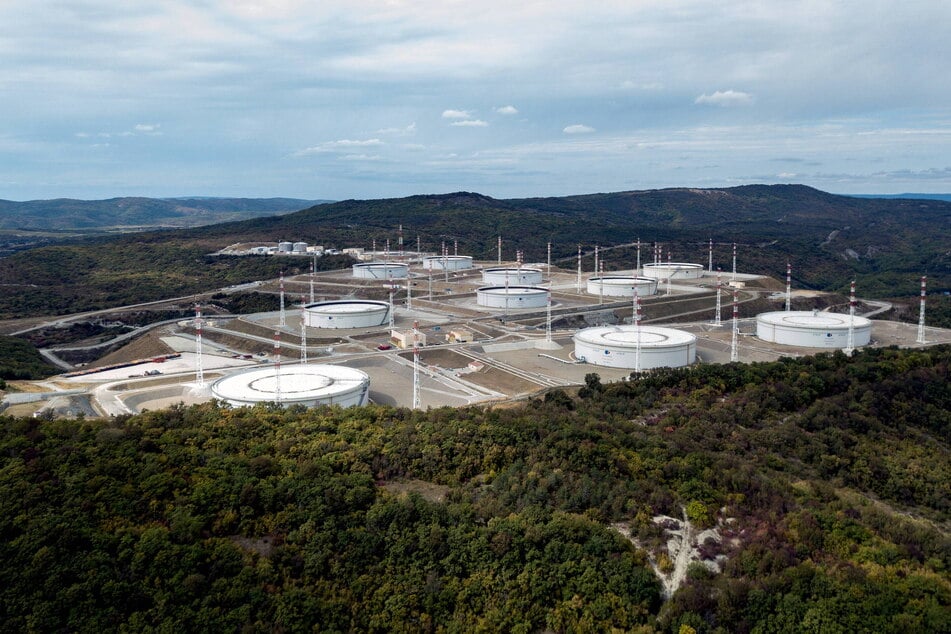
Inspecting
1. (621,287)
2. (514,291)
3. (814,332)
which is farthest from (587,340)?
(621,287)

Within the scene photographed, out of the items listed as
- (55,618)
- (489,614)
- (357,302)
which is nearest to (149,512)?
(55,618)

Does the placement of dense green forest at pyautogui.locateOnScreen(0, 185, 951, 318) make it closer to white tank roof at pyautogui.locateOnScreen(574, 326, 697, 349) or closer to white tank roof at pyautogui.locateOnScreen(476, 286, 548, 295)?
white tank roof at pyautogui.locateOnScreen(476, 286, 548, 295)

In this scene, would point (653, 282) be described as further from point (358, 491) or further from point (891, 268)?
point (891, 268)

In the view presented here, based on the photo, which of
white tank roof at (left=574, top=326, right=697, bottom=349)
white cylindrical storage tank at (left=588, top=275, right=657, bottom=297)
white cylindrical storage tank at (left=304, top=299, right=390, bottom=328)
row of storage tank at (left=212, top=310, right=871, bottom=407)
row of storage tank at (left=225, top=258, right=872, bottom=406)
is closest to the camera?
row of storage tank at (left=212, top=310, right=871, bottom=407)

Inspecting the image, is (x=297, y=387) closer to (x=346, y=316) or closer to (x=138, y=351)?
(x=346, y=316)

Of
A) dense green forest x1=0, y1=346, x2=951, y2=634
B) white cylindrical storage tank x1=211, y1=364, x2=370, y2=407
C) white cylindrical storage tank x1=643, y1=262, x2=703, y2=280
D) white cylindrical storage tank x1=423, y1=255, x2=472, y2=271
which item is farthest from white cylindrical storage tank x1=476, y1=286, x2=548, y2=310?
dense green forest x1=0, y1=346, x2=951, y2=634
